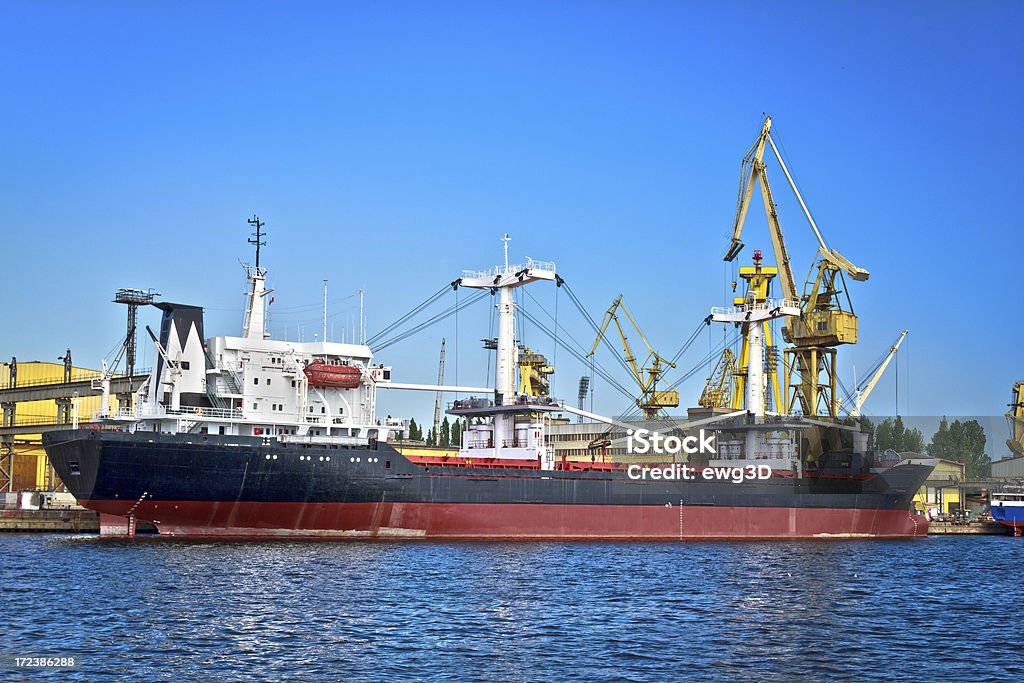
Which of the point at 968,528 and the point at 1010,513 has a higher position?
the point at 1010,513

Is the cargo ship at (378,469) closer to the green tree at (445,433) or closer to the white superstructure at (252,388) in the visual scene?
the white superstructure at (252,388)

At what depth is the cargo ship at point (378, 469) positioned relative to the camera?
44.2m

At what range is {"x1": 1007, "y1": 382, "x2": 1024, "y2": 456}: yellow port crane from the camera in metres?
92.2

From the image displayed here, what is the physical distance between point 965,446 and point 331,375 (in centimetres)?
8429

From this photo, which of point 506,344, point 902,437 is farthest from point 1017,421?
point 506,344

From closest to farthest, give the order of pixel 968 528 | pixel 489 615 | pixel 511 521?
pixel 489 615 → pixel 511 521 → pixel 968 528

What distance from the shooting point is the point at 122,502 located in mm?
43688

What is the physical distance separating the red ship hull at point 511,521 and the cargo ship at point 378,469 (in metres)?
0.07

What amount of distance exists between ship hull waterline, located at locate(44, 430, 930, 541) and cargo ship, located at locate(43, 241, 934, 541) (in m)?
0.06

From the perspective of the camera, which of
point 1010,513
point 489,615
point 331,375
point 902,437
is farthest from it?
point 902,437

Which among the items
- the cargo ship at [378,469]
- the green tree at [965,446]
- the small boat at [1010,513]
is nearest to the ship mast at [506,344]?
the cargo ship at [378,469]

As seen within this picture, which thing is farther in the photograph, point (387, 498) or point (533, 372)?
point (533, 372)

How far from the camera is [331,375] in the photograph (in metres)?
49.5

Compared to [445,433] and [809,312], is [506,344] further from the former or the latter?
[445,433]
